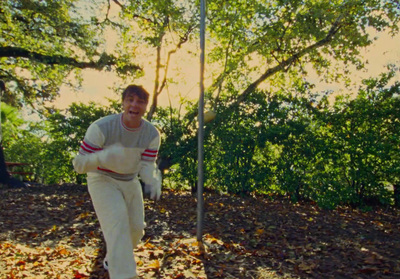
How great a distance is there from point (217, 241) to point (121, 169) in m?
2.65

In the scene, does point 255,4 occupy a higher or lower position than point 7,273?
higher

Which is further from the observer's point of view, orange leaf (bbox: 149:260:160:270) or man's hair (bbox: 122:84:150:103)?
orange leaf (bbox: 149:260:160:270)

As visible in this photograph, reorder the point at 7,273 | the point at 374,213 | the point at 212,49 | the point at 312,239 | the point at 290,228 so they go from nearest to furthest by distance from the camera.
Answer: the point at 7,273, the point at 312,239, the point at 290,228, the point at 374,213, the point at 212,49

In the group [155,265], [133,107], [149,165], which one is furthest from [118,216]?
[155,265]

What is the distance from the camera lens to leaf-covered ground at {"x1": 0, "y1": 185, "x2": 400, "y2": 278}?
4324 mm

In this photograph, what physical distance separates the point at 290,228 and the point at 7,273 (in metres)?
4.39

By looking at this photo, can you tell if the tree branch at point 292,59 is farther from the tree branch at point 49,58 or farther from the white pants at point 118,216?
the white pants at point 118,216

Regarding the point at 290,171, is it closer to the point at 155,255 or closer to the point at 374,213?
the point at 374,213

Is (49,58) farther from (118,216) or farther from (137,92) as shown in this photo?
(118,216)

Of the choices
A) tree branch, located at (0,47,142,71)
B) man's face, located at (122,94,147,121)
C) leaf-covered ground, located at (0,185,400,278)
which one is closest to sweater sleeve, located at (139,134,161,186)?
man's face, located at (122,94,147,121)

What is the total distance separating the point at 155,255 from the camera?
4816 millimetres

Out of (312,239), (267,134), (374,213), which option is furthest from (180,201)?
(374,213)

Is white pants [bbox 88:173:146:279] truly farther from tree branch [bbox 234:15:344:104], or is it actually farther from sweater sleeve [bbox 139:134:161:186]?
tree branch [bbox 234:15:344:104]

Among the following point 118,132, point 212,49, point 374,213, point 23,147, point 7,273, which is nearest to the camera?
point 118,132
